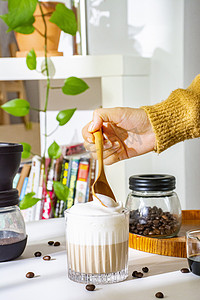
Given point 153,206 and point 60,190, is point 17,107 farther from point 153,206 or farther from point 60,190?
point 153,206

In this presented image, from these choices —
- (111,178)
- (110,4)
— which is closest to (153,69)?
(110,4)

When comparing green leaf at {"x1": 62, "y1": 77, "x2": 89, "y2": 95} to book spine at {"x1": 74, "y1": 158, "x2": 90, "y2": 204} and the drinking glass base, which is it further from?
the drinking glass base

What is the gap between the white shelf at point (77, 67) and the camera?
2.26 metres

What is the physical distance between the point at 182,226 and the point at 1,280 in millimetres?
630

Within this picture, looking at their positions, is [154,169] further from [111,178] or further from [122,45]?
[122,45]

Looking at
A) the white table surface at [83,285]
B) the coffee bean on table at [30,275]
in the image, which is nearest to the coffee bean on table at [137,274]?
the white table surface at [83,285]

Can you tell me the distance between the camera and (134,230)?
4.75 feet

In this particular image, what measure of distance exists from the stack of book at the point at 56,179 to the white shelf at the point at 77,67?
40cm

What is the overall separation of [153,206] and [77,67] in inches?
39.6

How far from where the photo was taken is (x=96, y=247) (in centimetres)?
107

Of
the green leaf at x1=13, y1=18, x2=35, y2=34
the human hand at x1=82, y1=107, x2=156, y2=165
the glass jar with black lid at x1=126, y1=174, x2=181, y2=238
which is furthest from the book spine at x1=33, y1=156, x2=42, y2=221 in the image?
the glass jar with black lid at x1=126, y1=174, x2=181, y2=238

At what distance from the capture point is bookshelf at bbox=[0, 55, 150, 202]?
227cm

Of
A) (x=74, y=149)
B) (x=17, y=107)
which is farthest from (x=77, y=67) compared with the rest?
(x=74, y=149)

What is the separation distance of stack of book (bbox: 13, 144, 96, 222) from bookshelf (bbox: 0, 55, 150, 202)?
0.13 meters
